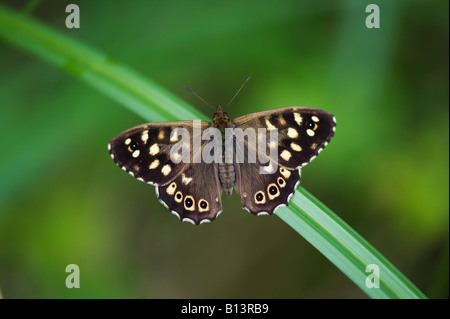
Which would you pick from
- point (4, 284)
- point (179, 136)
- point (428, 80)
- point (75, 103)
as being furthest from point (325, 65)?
point (4, 284)

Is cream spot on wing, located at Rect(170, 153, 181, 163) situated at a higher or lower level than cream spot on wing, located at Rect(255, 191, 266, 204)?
higher

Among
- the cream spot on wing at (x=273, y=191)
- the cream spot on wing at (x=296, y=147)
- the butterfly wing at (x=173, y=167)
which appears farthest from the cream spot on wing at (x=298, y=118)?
the butterfly wing at (x=173, y=167)

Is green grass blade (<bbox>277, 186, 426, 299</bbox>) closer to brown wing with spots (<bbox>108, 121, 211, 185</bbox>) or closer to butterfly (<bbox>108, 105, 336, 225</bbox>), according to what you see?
butterfly (<bbox>108, 105, 336, 225</bbox>)

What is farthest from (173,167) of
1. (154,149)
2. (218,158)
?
(218,158)

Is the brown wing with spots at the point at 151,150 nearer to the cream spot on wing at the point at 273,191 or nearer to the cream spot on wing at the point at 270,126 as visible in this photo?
the cream spot on wing at the point at 270,126

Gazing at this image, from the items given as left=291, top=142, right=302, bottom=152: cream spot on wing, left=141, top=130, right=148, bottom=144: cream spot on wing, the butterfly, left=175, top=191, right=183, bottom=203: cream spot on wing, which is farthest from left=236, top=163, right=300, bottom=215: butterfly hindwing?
left=141, top=130, right=148, bottom=144: cream spot on wing

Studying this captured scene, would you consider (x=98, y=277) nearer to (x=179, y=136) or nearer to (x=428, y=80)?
(x=179, y=136)
